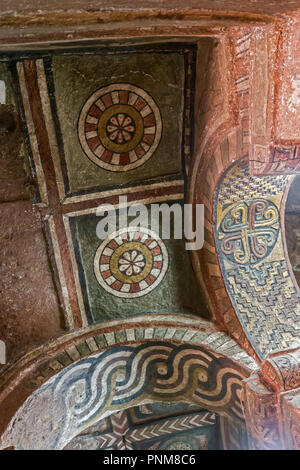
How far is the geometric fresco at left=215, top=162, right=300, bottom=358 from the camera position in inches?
129

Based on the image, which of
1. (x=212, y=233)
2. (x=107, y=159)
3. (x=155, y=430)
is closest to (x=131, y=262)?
(x=212, y=233)

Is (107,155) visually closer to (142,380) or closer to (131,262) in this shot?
(131,262)

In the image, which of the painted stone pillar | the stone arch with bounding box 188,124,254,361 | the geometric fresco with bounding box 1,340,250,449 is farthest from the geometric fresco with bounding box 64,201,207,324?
the painted stone pillar

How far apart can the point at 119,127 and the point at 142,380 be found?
6.48 feet

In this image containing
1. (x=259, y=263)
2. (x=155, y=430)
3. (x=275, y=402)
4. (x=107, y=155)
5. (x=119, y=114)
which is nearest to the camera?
(x=275, y=402)

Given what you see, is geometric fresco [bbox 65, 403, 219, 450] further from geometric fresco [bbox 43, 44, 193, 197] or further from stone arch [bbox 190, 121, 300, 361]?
geometric fresco [bbox 43, 44, 193, 197]

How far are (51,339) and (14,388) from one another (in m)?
0.45

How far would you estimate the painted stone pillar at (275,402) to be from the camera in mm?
2738

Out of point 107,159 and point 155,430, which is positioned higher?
point 107,159

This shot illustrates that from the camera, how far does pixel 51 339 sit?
334 cm

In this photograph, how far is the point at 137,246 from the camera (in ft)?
11.9

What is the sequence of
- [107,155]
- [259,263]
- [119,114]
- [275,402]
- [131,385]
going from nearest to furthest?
[275,402], [119,114], [107,155], [259,263], [131,385]
